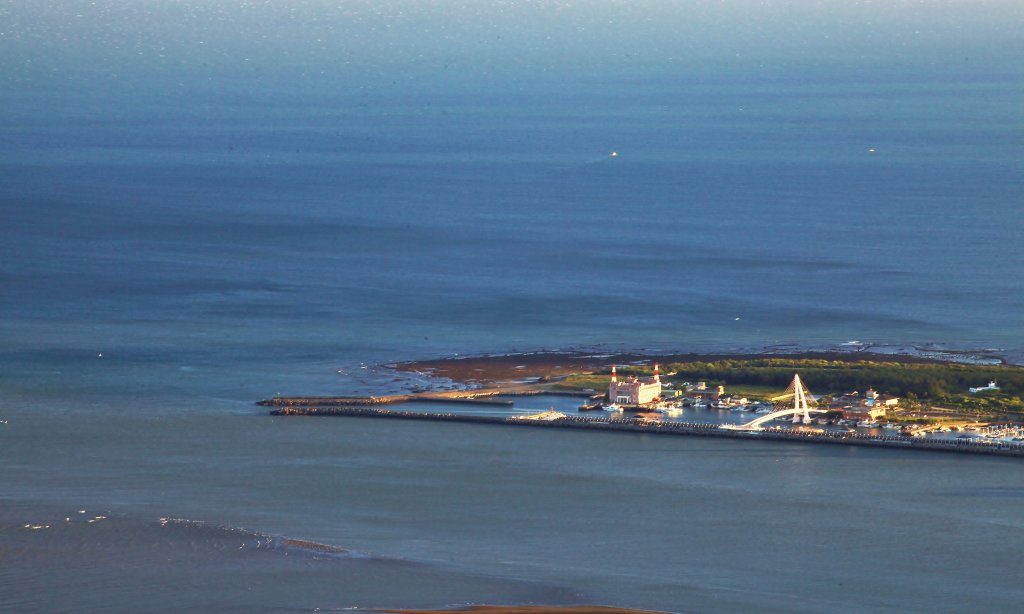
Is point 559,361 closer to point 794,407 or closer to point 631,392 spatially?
point 631,392

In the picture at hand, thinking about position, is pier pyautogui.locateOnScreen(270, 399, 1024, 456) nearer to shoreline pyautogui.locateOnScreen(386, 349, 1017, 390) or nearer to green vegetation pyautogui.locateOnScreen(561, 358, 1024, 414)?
green vegetation pyautogui.locateOnScreen(561, 358, 1024, 414)

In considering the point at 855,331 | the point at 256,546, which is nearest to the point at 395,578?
the point at 256,546

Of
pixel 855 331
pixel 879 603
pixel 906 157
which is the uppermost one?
pixel 906 157

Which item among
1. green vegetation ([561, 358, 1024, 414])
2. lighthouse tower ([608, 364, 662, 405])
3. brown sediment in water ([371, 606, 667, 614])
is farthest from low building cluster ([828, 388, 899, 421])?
brown sediment in water ([371, 606, 667, 614])

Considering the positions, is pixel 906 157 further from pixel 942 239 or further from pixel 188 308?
pixel 188 308

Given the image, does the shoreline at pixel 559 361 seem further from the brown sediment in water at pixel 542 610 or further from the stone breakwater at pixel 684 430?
the brown sediment in water at pixel 542 610
